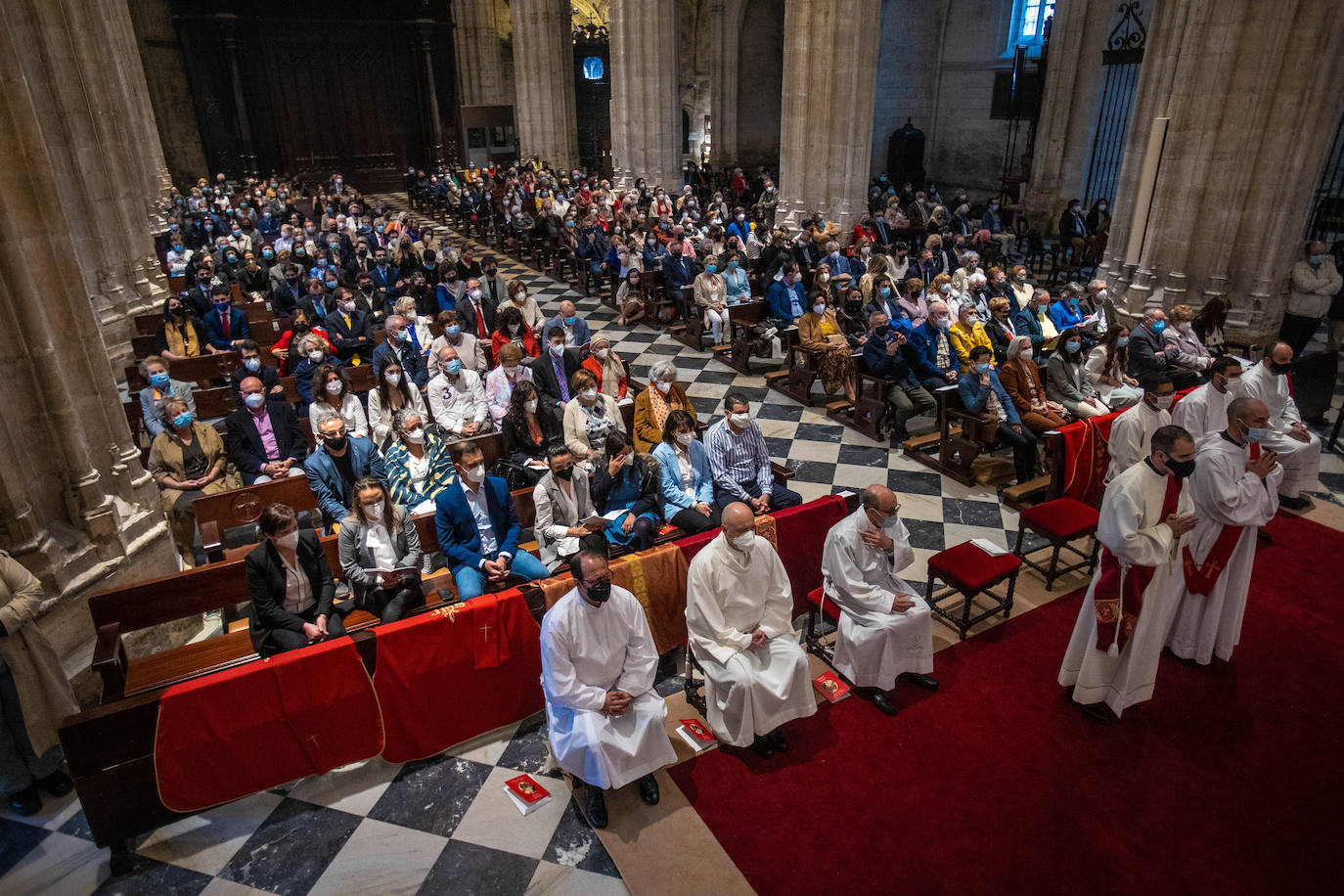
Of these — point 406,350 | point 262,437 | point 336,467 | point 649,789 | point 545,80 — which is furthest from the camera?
point 545,80

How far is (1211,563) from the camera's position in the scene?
483cm

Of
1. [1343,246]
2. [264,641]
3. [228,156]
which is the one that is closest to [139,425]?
[264,641]

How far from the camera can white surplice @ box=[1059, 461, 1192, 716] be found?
4.34 m

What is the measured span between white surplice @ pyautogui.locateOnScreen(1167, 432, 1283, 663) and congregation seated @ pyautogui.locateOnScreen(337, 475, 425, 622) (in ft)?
15.6

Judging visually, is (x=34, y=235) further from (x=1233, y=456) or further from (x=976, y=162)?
(x=976, y=162)

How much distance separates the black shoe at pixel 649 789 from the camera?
4219mm

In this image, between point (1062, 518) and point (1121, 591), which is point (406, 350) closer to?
point (1062, 518)

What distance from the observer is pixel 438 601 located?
5180 mm

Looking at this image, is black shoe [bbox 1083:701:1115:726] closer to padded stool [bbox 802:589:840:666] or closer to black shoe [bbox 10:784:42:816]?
padded stool [bbox 802:589:840:666]

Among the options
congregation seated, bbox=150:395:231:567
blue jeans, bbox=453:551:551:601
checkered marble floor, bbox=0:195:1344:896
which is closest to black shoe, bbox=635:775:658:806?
checkered marble floor, bbox=0:195:1344:896

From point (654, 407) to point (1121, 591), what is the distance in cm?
389

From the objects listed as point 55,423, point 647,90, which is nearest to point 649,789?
point 55,423

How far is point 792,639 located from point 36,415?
16.2 ft

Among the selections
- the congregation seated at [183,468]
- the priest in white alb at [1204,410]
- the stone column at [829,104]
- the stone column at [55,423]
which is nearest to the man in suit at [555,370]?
the congregation seated at [183,468]
